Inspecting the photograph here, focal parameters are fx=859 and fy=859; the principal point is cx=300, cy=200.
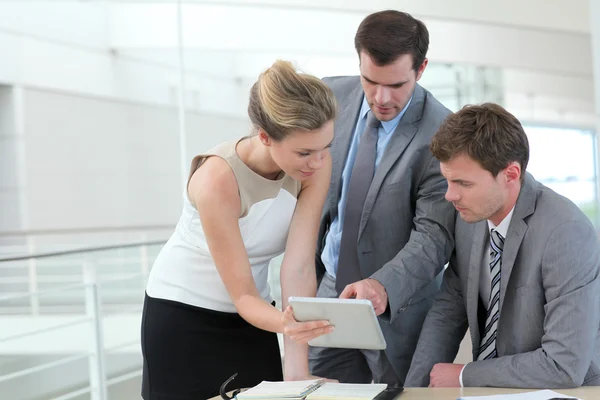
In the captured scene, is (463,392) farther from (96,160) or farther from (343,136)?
(96,160)

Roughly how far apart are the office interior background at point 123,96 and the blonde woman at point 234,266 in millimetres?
6366

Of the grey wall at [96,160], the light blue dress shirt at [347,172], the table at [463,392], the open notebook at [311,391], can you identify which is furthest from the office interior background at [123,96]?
the table at [463,392]

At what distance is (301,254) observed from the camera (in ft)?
7.11

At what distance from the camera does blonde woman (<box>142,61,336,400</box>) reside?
6.63 feet

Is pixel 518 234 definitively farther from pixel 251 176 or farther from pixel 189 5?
pixel 189 5

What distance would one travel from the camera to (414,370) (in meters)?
2.34

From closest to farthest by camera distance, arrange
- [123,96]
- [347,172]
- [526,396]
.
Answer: [526,396]
[347,172]
[123,96]

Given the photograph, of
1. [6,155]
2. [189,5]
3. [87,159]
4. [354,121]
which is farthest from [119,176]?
[354,121]

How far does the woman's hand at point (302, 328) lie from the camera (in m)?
1.90

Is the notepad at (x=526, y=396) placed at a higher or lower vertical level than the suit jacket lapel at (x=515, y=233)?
lower

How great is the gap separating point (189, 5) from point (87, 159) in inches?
106

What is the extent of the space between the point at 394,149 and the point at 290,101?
0.59 meters

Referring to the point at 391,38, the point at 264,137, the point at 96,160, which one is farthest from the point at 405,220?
the point at 96,160

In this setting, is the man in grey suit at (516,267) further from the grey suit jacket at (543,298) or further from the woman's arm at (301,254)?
the woman's arm at (301,254)
